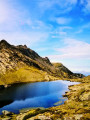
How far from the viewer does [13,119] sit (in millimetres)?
52312

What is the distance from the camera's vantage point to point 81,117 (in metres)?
38.1

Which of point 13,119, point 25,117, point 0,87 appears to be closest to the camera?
point 25,117

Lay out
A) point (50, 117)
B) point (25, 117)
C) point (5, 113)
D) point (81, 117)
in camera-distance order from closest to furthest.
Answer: point (81, 117) < point (50, 117) < point (25, 117) < point (5, 113)

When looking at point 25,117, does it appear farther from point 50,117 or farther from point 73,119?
point 73,119

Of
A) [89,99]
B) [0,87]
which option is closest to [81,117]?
[89,99]

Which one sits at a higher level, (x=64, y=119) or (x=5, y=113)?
(x=64, y=119)

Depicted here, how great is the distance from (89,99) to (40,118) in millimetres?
31083

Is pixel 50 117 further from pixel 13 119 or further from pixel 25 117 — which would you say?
pixel 13 119

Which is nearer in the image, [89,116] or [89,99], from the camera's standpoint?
[89,116]

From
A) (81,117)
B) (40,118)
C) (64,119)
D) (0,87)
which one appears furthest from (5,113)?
(0,87)

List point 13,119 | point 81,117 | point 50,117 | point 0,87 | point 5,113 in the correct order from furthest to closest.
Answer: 1. point 0,87
2. point 5,113
3. point 13,119
4. point 50,117
5. point 81,117

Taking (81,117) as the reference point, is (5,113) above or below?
below

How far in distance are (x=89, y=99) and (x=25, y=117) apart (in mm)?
33635

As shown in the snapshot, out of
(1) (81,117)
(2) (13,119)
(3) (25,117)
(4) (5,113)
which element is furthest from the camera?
(4) (5,113)
